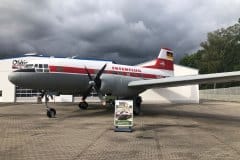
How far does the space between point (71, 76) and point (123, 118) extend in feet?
27.1

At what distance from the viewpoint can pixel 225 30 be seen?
285 ft

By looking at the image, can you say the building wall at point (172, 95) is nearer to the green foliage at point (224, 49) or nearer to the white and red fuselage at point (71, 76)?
the white and red fuselage at point (71, 76)

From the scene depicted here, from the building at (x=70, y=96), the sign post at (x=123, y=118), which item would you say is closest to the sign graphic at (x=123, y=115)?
the sign post at (x=123, y=118)

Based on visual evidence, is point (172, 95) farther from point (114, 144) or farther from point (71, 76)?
point (114, 144)

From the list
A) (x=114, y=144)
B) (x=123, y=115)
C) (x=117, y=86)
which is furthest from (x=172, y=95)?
(x=114, y=144)

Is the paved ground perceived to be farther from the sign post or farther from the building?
the building

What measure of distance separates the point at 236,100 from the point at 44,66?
141 feet

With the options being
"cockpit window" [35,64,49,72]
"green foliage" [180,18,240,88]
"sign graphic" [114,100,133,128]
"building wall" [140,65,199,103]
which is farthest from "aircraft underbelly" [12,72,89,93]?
"green foliage" [180,18,240,88]

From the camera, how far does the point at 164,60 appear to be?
33.7 metres

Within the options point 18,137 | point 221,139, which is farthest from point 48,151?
point 221,139

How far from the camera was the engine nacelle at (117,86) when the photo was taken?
21797 mm

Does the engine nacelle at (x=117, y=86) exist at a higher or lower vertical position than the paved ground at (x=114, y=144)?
higher

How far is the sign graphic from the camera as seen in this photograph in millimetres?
14398

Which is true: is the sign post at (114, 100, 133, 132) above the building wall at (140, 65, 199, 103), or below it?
below
